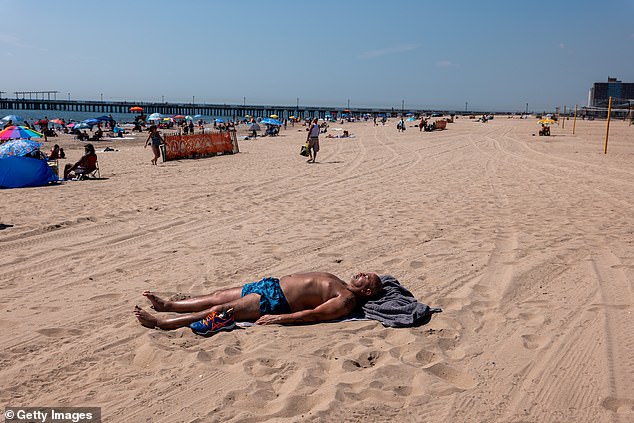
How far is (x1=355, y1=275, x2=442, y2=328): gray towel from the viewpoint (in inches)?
148

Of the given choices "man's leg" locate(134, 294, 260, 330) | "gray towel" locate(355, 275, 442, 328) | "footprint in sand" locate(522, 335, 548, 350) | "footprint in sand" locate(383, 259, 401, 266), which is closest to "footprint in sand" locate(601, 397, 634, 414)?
"footprint in sand" locate(522, 335, 548, 350)

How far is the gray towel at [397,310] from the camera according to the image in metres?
3.75

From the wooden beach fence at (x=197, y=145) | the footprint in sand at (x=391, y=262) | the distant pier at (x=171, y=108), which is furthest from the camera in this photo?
the distant pier at (x=171, y=108)

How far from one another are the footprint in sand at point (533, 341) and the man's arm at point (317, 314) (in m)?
1.23

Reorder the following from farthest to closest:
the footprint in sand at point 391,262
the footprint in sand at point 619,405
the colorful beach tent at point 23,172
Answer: the colorful beach tent at point 23,172 < the footprint in sand at point 391,262 < the footprint in sand at point 619,405

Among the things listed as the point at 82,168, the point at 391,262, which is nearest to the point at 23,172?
the point at 82,168

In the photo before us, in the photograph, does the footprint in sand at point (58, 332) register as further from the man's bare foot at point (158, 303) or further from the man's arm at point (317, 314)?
the man's arm at point (317, 314)

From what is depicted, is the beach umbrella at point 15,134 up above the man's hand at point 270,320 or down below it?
above

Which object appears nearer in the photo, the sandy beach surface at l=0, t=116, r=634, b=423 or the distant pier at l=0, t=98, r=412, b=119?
the sandy beach surface at l=0, t=116, r=634, b=423

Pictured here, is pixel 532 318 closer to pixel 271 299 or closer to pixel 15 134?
pixel 271 299

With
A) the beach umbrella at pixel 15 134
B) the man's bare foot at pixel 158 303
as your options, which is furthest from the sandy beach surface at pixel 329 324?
the beach umbrella at pixel 15 134

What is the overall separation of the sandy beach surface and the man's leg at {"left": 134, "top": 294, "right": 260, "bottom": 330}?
0.11 meters

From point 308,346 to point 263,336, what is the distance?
352 millimetres

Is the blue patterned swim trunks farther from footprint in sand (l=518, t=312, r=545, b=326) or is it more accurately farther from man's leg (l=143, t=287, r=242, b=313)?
footprint in sand (l=518, t=312, r=545, b=326)
